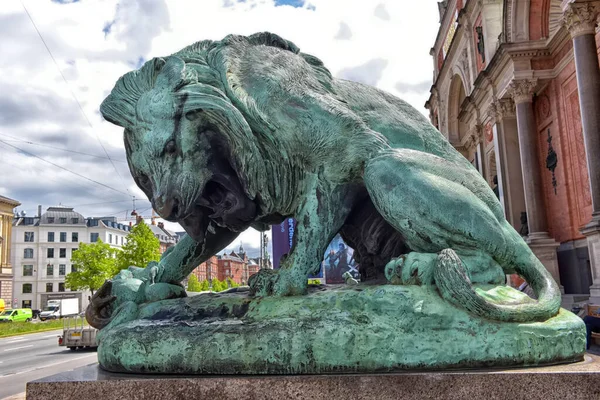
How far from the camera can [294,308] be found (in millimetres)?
2377

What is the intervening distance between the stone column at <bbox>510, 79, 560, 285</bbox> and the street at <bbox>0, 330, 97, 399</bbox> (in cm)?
1413

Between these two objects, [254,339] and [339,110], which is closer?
[254,339]

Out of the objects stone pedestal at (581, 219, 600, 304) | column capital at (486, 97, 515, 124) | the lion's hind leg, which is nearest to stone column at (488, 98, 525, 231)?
column capital at (486, 97, 515, 124)

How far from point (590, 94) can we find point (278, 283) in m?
13.9

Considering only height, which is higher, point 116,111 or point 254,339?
point 116,111

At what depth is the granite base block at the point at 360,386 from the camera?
1.96 meters

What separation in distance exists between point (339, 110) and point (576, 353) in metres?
1.55

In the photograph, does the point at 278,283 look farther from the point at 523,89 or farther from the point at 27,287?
the point at 27,287

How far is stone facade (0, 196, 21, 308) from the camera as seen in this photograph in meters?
57.5

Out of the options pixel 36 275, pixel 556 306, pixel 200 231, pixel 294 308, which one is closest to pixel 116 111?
pixel 200 231

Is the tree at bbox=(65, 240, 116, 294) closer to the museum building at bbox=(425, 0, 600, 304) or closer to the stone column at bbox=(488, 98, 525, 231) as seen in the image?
the stone column at bbox=(488, 98, 525, 231)

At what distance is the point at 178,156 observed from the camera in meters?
2.68

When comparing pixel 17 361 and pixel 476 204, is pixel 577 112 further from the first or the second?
pixel 17 361

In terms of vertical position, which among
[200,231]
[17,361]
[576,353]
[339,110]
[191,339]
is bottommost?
[17,361]
